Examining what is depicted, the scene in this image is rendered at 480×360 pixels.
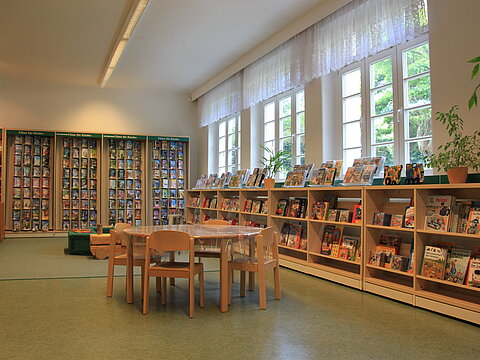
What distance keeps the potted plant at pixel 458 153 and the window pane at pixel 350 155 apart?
67.9 inches

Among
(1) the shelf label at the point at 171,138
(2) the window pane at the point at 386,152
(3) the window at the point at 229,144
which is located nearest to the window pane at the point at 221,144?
(3) the window at the point at 229,144

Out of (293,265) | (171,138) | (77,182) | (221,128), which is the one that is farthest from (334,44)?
(77,182)

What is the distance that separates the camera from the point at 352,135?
6.02 meters

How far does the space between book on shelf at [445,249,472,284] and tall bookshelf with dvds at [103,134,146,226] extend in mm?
8305

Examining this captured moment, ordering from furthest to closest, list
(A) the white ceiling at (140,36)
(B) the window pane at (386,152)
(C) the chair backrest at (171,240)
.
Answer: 1. (A) the white ceiling at (140,36)
2. (B) the window pane at (386,152)
3. (C) the chair backrest at (171,240)

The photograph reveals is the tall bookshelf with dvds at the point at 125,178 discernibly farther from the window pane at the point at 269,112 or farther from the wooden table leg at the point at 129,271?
the wooden table leg at the point at 129,271

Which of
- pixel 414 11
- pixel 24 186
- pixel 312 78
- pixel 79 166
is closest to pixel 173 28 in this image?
pixel 312 78

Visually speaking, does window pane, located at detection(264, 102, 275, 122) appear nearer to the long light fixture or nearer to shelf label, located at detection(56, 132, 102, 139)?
the long light fixture

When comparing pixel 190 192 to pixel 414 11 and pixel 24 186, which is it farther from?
pixel 414 11

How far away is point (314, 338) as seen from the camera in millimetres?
3146

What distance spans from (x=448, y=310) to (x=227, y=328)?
1978 mm

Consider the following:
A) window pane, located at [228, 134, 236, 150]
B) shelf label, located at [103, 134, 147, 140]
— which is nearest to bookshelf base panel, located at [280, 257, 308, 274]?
window pane, located at [228, 134, 236, 150]

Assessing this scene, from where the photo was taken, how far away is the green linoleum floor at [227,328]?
2854mm

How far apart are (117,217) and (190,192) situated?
1994 millimetres
